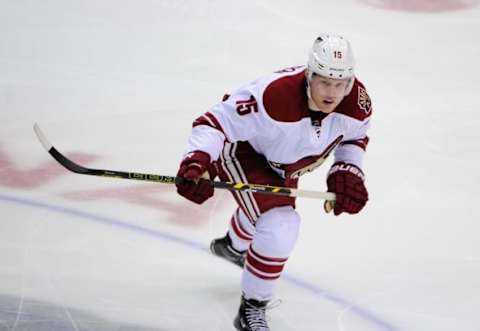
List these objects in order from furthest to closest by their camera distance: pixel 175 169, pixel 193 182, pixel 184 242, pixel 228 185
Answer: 1. pixel 175 169
2. pixel 184 242
3. pixel 228 185
4. pixel 193 182

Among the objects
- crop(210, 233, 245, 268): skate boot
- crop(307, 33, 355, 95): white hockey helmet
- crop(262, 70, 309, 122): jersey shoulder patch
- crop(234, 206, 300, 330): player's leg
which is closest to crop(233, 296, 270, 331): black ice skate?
crop(234, 206, 300, 330): player's leg

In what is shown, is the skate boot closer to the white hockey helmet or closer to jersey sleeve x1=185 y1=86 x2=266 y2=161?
jersey sleeve x1=185 y1=86 x2=266 y2=161

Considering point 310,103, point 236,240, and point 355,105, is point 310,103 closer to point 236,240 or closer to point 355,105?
point 355,105

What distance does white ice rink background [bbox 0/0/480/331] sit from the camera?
3533 mm

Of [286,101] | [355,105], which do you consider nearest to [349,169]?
[355,105]

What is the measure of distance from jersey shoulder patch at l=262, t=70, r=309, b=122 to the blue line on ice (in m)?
0.75

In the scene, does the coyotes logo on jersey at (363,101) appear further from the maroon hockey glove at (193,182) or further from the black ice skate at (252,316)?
the black ice skate at (252,316)

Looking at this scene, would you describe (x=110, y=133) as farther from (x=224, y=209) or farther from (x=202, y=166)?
(x=202, y=166)

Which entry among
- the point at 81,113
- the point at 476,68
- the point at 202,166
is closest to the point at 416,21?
the point at 476,68

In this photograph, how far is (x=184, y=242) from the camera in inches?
155

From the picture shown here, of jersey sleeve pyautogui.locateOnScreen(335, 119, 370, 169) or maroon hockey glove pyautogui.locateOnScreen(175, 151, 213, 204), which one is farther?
jersey sleeve pyautogui.locateOnScreen(335, 119, 370, 169)

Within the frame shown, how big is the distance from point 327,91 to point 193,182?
1.57 ft

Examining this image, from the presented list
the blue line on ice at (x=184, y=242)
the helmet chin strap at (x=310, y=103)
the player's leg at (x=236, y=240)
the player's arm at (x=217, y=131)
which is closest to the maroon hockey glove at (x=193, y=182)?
the player's arm at (x=217, y=131)

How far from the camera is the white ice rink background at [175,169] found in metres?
3.53
